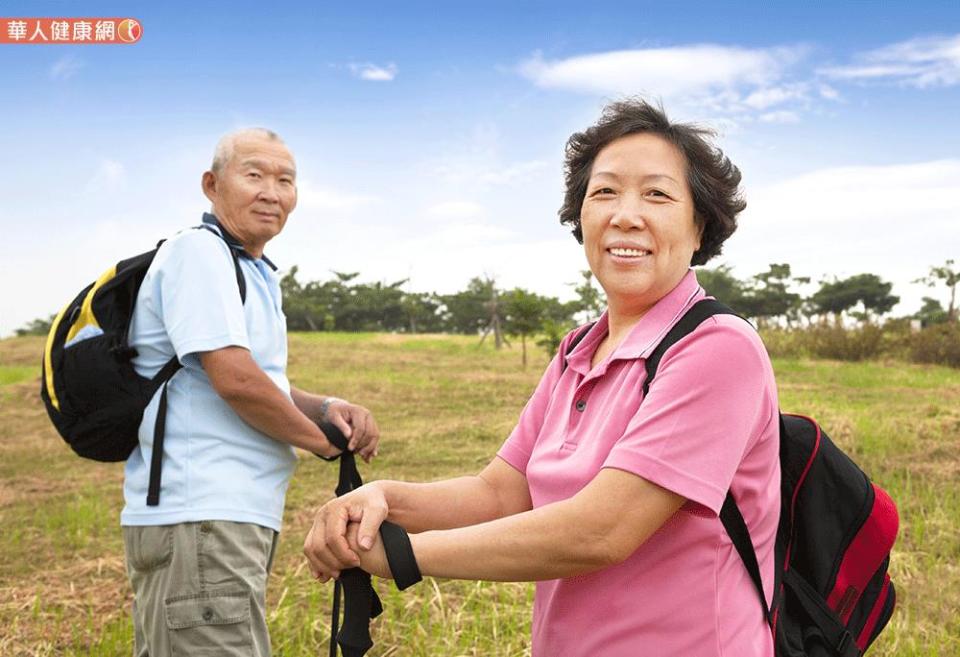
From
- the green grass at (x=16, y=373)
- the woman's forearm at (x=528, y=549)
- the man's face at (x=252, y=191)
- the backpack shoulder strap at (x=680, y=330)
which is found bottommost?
the green grass at (x=16, y=373)

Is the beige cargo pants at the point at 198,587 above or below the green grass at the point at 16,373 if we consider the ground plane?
above

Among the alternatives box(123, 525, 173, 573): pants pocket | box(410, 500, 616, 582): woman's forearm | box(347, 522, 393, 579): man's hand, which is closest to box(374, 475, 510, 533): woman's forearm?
box(347, 522, 393, 579): man's hand

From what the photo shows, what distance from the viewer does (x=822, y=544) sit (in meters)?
1.46

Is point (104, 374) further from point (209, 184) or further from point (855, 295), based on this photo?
point (855, 295)

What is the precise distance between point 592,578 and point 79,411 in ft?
5.07

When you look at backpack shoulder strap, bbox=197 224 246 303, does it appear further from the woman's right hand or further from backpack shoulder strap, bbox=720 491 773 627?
backpack shoulder strap, bbox=720 491 773 627

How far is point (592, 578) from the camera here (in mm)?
1342

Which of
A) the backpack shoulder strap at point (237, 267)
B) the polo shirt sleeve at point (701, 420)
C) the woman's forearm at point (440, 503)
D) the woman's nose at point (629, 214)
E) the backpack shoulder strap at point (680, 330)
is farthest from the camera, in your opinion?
the backpack shoulder strap at point (237, 267)

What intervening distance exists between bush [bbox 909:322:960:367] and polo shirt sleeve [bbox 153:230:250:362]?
67.7ft

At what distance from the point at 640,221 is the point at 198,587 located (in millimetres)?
1423

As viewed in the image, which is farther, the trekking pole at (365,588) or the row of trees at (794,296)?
the row of trees at (794,296)

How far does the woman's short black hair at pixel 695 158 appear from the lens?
57.7 inches

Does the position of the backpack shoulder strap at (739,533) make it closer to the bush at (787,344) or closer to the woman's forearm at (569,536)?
the woman's forearm at (569,536)

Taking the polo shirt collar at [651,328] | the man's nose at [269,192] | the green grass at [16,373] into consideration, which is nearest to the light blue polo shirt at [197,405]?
the man's nose at [269,192]
